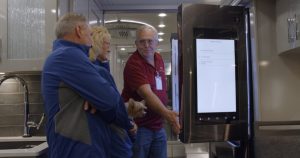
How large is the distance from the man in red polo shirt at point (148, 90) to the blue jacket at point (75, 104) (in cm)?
57

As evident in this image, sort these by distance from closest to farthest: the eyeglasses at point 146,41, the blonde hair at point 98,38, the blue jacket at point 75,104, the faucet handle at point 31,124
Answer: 1. the blue jacket at point 75,104
2. the blonde hair at point 98,38
3. the eyeglasses at point 146,41
4. the faucet handle at point 31,124

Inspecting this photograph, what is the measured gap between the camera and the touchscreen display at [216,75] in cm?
165

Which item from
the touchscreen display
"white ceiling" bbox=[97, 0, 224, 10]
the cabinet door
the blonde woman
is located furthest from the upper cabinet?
the cabinet door

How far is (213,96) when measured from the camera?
1.69 metres

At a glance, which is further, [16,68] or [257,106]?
[16,68]

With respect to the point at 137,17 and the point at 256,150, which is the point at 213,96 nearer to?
the point at 256,150

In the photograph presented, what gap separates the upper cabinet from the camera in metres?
1.61

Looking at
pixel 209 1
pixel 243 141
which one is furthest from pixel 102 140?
pixel 209 1

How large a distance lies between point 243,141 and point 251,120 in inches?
4.6

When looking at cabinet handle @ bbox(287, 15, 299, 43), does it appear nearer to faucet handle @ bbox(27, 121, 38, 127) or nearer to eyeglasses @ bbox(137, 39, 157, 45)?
eyeglasses @ bbox(137, 39, 157, 45)

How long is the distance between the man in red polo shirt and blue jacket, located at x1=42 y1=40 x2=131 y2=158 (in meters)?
0.57

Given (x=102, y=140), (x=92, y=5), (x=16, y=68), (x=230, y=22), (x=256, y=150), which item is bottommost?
(x=256, y=150)

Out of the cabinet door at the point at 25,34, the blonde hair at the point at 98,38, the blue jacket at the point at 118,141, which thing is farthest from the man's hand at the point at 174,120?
the cabinet door at the point at 25,34

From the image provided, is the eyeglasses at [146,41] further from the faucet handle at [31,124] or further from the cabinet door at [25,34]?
the faucet handle at [31,124]
